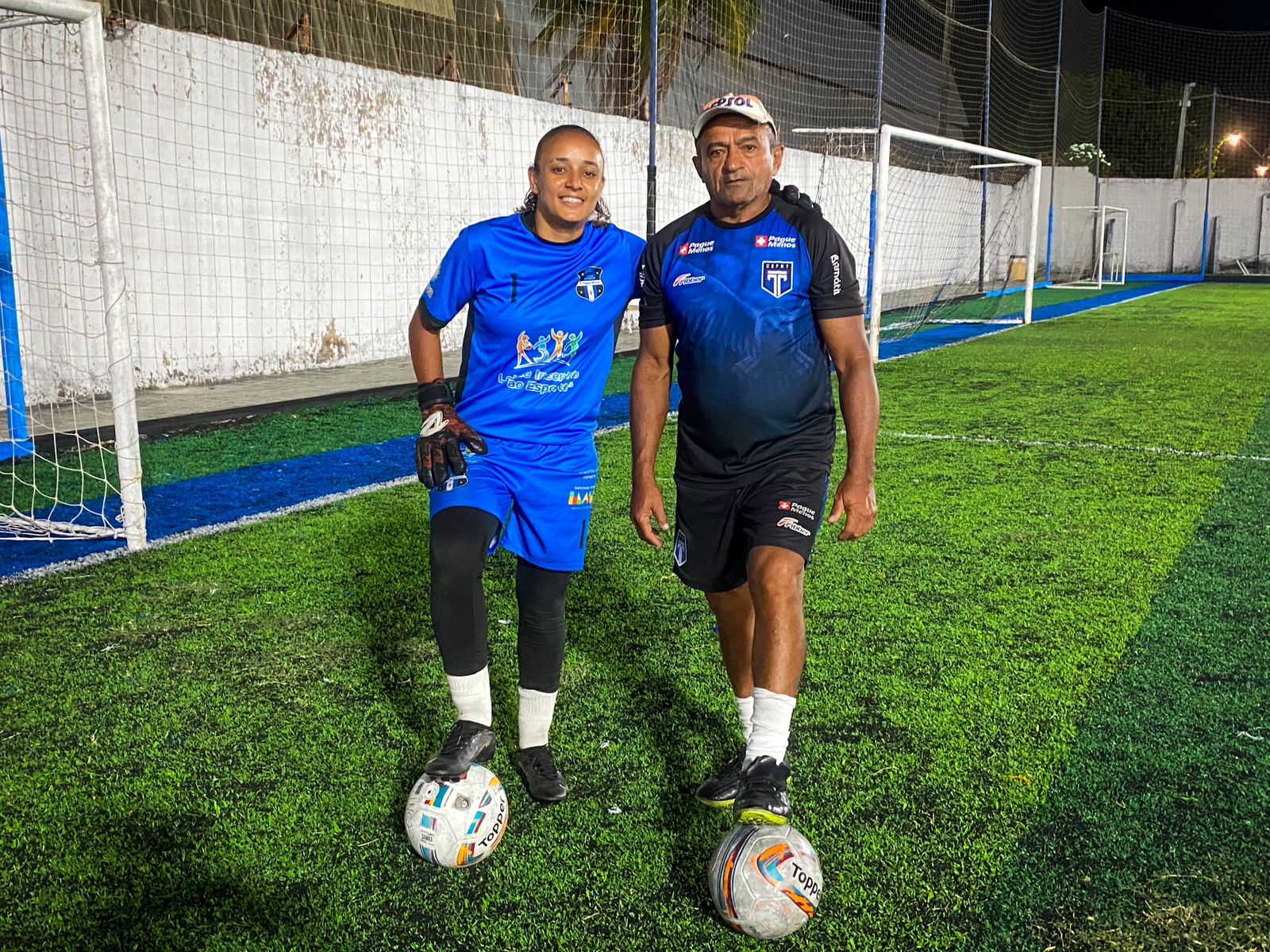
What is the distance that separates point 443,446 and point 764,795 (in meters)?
1.18

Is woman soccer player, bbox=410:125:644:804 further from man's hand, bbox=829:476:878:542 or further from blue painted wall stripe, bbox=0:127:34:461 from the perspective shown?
blue painted wall stripe, bbox=0:127:34:461

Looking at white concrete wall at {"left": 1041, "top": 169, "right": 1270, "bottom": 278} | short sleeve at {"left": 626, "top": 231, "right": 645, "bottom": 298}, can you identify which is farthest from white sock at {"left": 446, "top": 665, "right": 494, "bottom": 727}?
white concrete wall at {"left": 1041, "top": 169, "right": 1270, "bottom": 278}

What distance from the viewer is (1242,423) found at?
28.5 feet

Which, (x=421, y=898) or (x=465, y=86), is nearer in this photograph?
(x=421, y=898)

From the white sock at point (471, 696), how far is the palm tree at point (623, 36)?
45.2ft

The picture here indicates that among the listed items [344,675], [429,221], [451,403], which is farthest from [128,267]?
[451,403]

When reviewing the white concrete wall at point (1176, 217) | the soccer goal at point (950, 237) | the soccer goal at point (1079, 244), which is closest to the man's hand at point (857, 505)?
the soccer goal at point (950, 237)

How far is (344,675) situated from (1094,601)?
296 cm

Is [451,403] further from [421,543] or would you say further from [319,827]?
[421,543]

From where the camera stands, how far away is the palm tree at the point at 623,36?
1656 cm

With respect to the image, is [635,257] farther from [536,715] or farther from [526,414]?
[536,715]

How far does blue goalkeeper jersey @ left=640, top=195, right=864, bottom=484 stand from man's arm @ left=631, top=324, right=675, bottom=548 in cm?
8

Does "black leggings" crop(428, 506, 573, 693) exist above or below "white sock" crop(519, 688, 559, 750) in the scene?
above

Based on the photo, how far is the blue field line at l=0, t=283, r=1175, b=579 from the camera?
542cm
